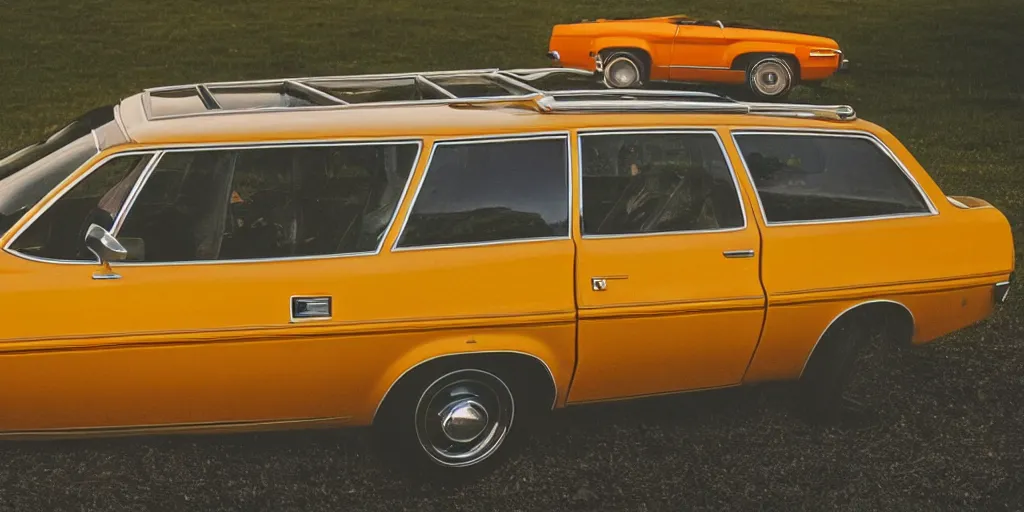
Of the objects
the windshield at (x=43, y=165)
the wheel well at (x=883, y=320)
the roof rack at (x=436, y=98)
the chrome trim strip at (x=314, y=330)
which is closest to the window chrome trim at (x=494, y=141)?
the roof rack at (x=436, y=98)

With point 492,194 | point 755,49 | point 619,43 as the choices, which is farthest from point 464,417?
point 755,49

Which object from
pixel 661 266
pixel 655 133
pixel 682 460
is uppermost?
pixel 655 133

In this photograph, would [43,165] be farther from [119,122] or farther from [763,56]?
[763,56]

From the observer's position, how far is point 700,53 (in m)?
15.3

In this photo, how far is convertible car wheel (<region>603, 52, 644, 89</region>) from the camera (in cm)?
1554

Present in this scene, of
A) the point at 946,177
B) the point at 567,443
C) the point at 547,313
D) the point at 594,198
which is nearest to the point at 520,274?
the point at 547,313

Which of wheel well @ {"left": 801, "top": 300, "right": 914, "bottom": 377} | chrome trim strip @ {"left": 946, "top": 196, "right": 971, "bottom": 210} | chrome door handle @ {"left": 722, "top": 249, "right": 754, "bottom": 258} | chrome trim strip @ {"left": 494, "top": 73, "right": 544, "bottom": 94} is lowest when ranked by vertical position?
wheel well @ {"left": 801, "top": 300, "right": 914, "bottom": 377}

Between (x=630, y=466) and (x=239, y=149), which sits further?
(x=630, y=466)

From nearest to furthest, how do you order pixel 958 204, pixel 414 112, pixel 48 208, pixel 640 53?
pixel 48 208 < pixel 414 112 < pixel 958 204 < pixel 640 53

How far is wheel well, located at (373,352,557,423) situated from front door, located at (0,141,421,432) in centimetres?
16

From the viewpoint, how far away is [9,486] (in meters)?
4.38

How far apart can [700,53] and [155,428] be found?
12.5m

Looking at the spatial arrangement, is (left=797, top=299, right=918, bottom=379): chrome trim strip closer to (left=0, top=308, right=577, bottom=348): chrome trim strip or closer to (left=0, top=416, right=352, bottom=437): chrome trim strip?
(left=0, top=308, right=577, bottom=348): chrome trim strip

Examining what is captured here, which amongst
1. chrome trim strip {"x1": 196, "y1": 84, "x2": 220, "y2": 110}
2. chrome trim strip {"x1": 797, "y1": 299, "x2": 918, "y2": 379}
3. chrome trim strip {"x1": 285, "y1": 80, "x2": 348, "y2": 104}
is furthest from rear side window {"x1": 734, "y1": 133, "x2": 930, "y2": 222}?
chrome trim strip {"x1": 196, "y1": 84, "x2": 220, "y2": 110}
